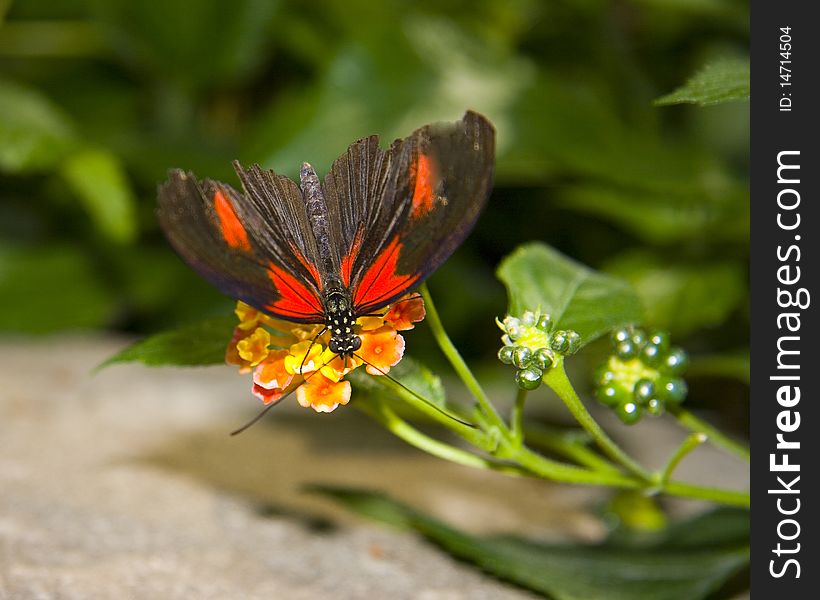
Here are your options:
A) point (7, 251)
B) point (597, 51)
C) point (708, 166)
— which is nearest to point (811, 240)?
point (708, 166)

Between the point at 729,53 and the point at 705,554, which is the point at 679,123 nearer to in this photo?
the point at 729,53

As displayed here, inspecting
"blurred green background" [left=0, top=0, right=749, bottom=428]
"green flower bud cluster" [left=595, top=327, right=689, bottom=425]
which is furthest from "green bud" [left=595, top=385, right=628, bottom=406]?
"blurred green background" [left=0, top=0, right=749, bottom=428]

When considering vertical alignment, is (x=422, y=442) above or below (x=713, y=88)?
below

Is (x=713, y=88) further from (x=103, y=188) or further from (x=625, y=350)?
(x=103, y=188)

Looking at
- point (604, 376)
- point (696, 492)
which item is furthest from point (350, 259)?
point (696, 492)

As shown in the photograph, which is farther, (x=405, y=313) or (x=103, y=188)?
(x=103, y=188)
